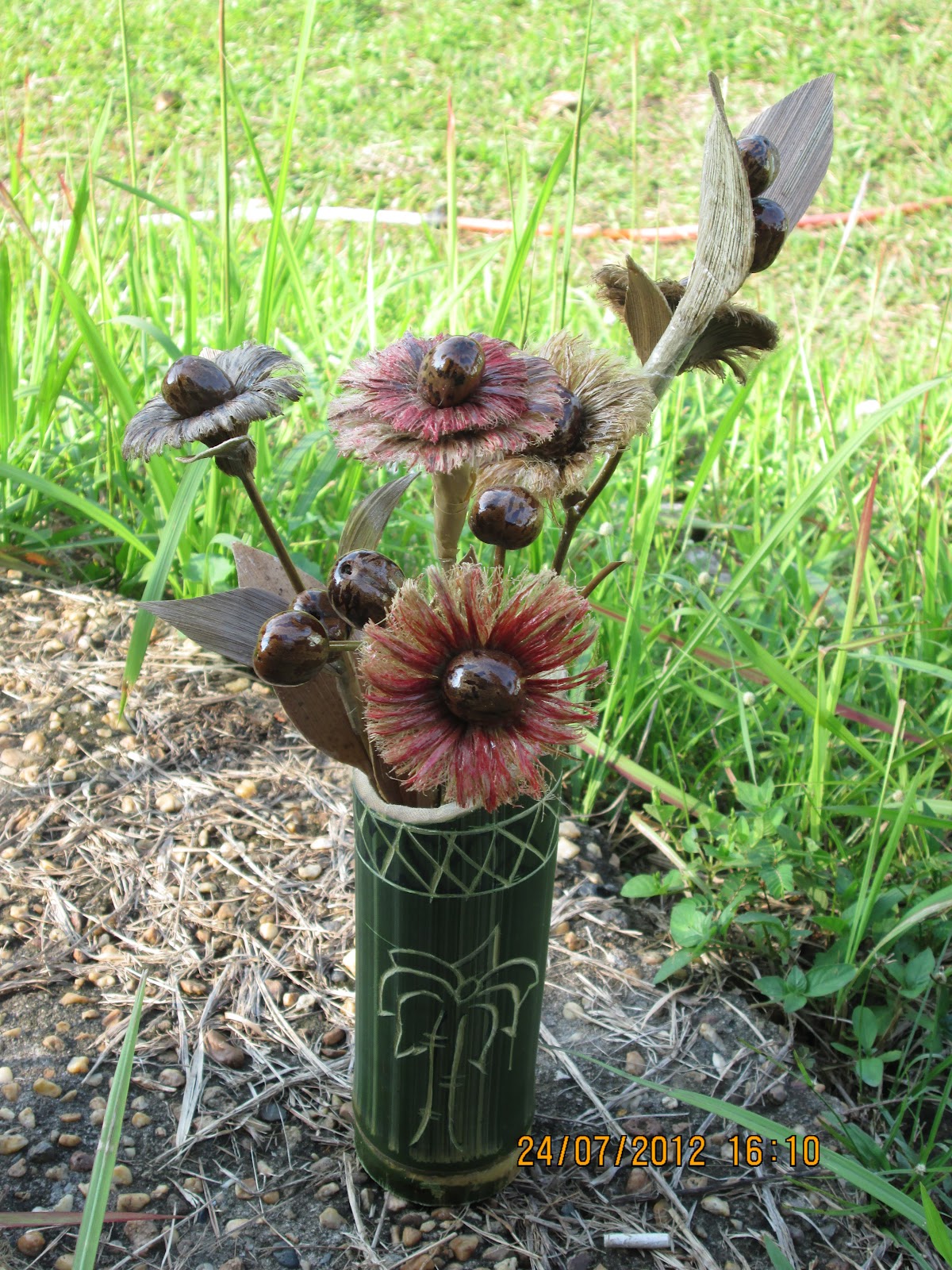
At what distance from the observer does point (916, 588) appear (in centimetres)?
151

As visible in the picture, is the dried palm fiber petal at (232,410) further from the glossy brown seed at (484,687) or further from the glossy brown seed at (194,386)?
the glossy brown seed at (484,687)

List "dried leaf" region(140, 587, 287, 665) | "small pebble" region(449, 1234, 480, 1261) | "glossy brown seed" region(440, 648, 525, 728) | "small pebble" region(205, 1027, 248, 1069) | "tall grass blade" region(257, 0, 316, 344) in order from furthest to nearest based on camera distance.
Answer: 1. "tall grass blade" region(257, 0, 316, 344)
2. "small pebble" region(205, 1027, 248, 1069)
3. "small pebble" region(449, 1234, 480, 1261)
4. "dried leaf" region(140, 587, 287, 665)
5. "glossy brown seed" region(440, 648, 525, 728)

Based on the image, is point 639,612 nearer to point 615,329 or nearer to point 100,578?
point 100,578

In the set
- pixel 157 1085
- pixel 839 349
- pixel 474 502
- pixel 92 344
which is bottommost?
pixel 157 1085

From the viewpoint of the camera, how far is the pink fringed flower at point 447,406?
54 centimetres

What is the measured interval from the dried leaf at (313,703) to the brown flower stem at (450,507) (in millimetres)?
102

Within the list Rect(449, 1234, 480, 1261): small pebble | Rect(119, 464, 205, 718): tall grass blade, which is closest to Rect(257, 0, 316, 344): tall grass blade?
Rect(119, 464, 205, 718): tall grass blade

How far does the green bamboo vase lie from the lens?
0.76 metres

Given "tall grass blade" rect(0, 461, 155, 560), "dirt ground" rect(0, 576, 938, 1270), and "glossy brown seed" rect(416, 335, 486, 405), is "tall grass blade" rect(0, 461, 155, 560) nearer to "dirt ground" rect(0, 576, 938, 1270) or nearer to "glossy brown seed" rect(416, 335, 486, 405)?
"dirt ground" rect(0, 576, 938, 1270)

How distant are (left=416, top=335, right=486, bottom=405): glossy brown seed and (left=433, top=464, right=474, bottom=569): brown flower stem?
48 millimetres

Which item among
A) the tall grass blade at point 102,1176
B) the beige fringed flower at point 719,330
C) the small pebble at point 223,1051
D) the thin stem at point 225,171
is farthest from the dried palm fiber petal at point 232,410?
the small pebble at point 223,1051

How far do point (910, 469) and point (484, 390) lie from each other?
132cm

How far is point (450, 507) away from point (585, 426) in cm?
9

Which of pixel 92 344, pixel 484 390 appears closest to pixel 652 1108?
pixel 484 390
